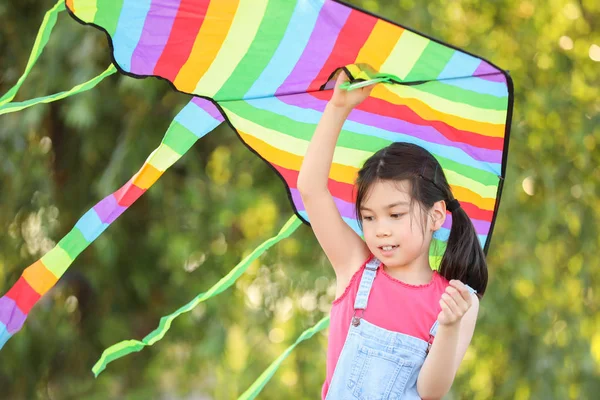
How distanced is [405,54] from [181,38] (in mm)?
373

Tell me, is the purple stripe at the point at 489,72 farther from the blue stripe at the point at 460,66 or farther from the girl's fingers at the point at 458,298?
the girl's fingers at the point at 458,298

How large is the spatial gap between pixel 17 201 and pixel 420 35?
1.92 metres

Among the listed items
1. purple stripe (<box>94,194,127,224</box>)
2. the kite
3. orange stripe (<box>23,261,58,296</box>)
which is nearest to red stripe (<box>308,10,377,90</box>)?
the kite

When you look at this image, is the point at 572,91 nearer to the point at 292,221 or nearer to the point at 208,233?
the point at 208,233

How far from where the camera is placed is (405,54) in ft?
5.05

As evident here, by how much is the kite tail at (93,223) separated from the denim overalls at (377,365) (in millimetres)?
460

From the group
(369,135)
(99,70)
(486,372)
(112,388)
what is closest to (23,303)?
(369,135)

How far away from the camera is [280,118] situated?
5.65 feet

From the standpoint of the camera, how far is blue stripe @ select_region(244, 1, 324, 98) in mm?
1483

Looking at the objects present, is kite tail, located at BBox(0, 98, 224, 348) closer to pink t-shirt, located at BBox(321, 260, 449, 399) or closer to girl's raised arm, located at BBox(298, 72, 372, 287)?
girl's raised arm, located at BBox(298, 72, 372, 287)

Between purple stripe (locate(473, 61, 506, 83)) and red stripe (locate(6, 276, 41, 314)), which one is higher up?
purple stripe (locate(473, 61, 506, 83))

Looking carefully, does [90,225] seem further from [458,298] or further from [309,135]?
[458,298]

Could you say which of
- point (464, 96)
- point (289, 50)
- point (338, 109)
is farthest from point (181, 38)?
point (464, 96)

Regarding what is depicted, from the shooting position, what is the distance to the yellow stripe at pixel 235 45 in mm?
1479
